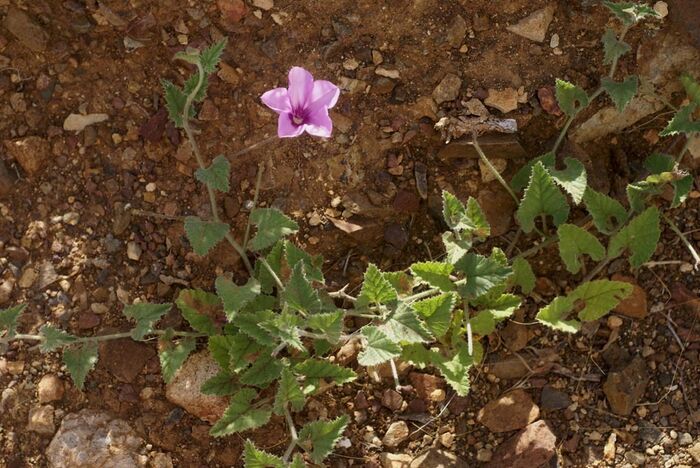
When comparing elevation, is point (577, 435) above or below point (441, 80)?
below

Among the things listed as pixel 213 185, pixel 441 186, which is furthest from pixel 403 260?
pixel 213 185

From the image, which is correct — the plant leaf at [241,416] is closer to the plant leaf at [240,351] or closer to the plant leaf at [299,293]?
the plant leaf at [240,351]

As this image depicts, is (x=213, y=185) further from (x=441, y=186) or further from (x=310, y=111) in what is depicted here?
(x=441, y=186)

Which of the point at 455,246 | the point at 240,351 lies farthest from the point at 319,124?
the point at 240,351

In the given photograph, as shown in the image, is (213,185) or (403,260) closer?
(213,185)

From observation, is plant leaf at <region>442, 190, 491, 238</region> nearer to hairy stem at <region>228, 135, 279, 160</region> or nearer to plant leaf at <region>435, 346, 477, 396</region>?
plant leaf at <region>435, 346, 477, 396</region>

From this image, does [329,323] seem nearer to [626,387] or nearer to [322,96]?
[322,96]

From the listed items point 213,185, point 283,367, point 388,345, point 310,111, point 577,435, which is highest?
point 310,111
